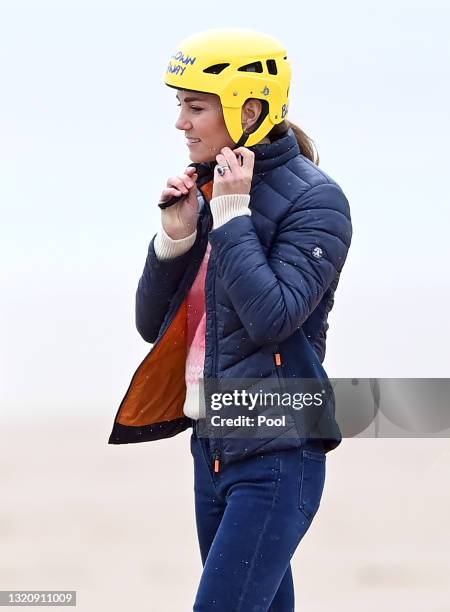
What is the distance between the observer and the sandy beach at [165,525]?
503 cm

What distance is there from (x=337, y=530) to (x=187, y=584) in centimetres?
83

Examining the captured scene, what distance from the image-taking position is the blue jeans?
317 cm

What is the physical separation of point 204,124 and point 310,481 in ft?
2.51

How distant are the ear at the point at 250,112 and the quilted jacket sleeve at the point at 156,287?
0.30 m

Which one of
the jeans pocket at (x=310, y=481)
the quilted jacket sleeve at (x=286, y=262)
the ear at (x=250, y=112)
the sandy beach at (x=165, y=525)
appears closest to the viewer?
the quilted jacket sleeve at (x=286, y=262)

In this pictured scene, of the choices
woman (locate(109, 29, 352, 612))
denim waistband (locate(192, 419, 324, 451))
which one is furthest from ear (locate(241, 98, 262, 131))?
denim waistband (locate(192, 419, 324, 451))

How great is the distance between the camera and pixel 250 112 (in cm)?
336

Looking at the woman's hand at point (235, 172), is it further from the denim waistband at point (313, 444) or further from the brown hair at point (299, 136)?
the denim waistband at point (313, 444)

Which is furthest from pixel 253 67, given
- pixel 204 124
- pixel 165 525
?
pixel 165 525

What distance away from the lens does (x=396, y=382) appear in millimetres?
5391

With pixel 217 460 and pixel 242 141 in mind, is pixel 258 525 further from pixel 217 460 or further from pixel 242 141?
pixel 242 141

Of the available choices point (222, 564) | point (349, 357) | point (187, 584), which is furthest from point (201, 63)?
point (349, 357)

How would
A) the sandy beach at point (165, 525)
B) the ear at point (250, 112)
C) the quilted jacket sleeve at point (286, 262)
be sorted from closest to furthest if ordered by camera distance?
the quilted jacket sleeve at point (286, 262), the ear at point (250, 112), the sandy beach at point (165, 525)

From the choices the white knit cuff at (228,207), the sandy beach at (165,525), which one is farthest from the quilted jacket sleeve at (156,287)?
the sandy beach at (165,525)
